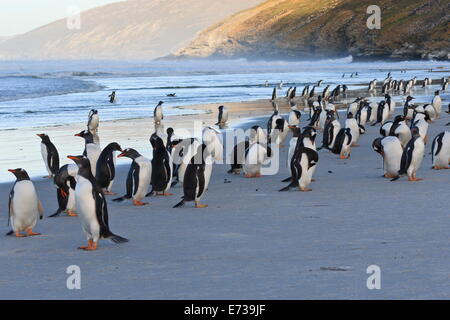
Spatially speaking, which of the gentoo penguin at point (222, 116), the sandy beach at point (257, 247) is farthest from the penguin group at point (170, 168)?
the gentoo penguin at point (222, 116)

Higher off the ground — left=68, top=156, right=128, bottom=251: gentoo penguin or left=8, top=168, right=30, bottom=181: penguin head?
left=8, top=168, right=30, bottom=181: penguin head

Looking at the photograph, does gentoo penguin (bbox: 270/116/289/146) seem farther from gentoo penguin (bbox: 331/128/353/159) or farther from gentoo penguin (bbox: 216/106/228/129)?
gentoo penguin (bbox: 216/106/228/129)

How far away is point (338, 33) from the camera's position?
5556 inches

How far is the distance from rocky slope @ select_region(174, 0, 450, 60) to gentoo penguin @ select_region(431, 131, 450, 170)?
300ft

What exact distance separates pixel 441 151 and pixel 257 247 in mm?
5760

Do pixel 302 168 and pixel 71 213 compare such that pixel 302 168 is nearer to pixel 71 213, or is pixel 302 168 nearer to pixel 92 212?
pixel 71 213

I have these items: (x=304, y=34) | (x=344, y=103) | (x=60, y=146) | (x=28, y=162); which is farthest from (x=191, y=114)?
(x=304, y=34)

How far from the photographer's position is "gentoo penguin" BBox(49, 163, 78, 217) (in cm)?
891

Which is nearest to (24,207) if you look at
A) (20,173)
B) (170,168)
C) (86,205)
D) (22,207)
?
(22,207)

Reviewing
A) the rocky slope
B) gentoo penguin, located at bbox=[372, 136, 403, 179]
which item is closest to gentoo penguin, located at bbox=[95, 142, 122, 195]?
gentoo penguin, located at bbox=[372, 136, 403, 179]

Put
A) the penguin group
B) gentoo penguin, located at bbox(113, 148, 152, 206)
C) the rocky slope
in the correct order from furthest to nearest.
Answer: the rocky slope → gentoo penguin, located at bbox(113, 148, 152, 206) → the penguin group

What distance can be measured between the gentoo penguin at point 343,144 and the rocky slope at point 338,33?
89.8 metres
